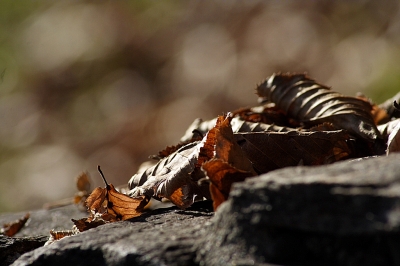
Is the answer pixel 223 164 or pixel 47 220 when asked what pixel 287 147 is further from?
pixel 47 220

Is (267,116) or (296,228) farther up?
(267,116)

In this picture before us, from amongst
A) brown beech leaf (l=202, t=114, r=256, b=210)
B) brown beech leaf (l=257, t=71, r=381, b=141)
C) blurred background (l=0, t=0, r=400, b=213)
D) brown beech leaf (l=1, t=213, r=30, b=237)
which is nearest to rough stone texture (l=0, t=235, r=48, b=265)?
brown beech leaf (l=1, t=213, r=30, b=237)

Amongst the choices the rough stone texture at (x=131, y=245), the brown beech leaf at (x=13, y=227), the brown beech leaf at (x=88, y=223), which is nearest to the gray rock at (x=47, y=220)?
the brown beech leaf at (x=13, y=227)

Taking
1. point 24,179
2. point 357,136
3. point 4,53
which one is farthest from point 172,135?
point 357,136

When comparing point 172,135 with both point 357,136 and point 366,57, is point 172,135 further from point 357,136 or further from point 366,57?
point 357,136

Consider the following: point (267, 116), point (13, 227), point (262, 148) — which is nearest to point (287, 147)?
point (262, 148)

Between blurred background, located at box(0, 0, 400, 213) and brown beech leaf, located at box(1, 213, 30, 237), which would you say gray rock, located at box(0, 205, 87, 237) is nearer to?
brown beech leaf, located at box(1, 213, 30, 237)

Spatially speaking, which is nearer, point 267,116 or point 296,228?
point 296,228
